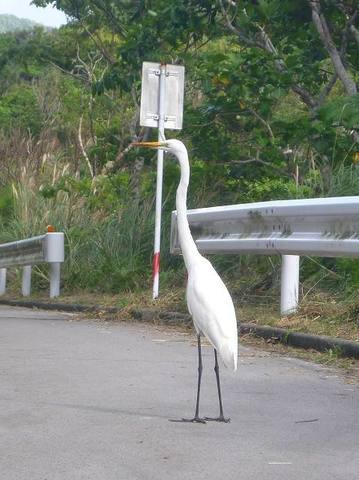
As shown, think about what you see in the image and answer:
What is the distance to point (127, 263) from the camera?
13.9 metres

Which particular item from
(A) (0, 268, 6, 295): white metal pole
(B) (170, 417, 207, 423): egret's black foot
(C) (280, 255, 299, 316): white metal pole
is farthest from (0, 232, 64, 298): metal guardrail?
(B) (170, 417, 207, 423): egret's black foot

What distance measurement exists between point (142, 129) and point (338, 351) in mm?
15942

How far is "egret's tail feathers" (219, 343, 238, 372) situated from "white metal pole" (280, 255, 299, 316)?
3.63 meters

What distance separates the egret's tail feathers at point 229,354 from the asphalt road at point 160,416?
305 millimetres

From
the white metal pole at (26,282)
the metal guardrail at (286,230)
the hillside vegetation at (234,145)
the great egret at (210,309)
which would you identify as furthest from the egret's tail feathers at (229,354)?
the white metal pole at (26,282)

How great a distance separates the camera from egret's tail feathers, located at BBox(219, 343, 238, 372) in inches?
231

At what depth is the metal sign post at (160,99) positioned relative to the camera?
1291 centimetres

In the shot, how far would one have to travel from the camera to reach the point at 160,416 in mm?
6039

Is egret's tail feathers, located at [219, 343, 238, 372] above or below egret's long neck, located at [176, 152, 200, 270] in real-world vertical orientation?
below

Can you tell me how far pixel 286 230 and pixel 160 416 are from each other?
12.6 feet

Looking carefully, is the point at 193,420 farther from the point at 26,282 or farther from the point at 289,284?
the point at 26,282

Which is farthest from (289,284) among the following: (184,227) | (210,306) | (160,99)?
(160,99)

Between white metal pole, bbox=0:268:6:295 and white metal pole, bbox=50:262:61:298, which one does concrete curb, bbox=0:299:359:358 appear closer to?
white metal pole, bbox=50:262:61:298

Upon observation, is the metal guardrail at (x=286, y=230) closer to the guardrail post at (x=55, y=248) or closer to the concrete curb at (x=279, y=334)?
the concrete curb at (x=279, y=334)
